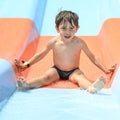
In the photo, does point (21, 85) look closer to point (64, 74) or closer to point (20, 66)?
point (20, 66)

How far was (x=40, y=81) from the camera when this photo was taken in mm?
1866

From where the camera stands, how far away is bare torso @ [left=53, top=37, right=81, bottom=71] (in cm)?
200

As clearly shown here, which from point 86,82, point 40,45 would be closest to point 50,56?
point 40,45

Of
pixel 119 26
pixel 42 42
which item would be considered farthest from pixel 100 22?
pixel 42 42

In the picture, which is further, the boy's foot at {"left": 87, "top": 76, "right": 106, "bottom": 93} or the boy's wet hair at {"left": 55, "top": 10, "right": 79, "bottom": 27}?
the boy's wet hair at {"left": 55, "top": 10, "right": 79, "bottom": 27}

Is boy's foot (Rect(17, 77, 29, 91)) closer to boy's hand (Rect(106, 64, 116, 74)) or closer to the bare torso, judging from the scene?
the bare torso

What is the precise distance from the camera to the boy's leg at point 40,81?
1.77 metres

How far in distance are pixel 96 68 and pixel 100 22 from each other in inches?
26.1

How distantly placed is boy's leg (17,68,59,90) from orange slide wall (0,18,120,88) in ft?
0.15

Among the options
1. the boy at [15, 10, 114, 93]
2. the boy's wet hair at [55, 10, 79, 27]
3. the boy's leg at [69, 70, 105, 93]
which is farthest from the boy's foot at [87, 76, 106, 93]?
the boy's wet hair at [55, 10, 79, 27]

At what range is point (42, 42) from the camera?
2.43 metres

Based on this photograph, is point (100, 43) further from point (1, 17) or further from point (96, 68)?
point (1, 17)

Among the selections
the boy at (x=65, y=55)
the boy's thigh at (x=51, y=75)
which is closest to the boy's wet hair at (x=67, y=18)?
the boy at (x=65, y=55)

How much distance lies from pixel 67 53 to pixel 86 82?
10.7 inches
